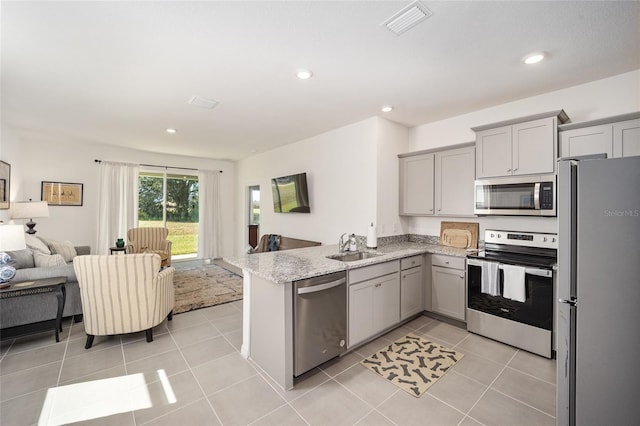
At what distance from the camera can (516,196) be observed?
292 cm

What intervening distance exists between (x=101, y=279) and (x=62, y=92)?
2.09 m

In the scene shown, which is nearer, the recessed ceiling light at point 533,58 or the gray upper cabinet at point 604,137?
the recessed ceiling light at point 533,58

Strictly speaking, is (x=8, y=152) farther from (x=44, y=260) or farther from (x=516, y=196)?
(x=516, y=196)

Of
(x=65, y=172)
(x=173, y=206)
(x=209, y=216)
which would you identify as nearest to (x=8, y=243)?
(x=65, y=172)

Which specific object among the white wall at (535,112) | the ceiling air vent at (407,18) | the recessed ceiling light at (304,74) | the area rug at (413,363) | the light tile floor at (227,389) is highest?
the recessed ceiling light at (304,74)

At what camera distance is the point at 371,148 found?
3748 millimetres

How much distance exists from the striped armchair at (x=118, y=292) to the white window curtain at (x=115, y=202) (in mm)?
3668

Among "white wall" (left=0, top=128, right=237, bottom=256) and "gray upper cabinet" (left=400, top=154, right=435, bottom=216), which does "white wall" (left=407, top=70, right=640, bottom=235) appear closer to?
"gray upper cabinet" (left=400, top=154, right=435, bottom=216)

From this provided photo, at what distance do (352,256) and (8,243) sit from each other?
10.7 ft

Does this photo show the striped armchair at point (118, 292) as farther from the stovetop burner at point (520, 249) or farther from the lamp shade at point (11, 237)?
the stovetop burner at point (520, 249)

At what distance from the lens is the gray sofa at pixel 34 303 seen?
272 centimetres

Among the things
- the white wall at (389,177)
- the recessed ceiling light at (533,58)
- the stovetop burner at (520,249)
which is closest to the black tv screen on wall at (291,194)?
the white wall at (389,177)

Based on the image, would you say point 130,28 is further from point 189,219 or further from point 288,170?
point 189,219

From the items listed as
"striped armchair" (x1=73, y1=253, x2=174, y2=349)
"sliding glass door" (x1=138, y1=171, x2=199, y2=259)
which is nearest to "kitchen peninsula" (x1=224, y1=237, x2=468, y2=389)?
"striped armchair" (x1=73, y1=253, x2=174, y2=349)
